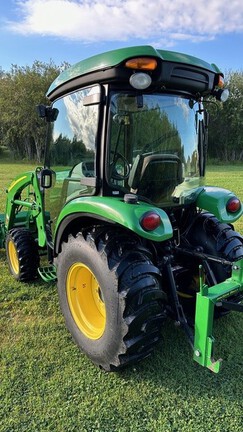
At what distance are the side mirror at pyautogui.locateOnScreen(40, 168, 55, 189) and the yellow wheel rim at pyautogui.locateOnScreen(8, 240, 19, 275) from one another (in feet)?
3.16

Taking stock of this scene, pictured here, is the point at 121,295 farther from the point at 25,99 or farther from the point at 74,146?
the point at 25,99

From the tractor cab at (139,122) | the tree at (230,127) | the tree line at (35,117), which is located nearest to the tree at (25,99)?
the tree line at (35,117)

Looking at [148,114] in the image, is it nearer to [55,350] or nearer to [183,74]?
[183,74]

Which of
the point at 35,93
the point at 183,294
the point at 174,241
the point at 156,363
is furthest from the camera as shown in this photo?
the point at 35,93

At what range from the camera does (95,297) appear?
2.94 m

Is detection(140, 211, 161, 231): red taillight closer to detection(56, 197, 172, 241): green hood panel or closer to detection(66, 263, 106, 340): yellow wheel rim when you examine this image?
detection(56, 197, 172, 241): green hood panel

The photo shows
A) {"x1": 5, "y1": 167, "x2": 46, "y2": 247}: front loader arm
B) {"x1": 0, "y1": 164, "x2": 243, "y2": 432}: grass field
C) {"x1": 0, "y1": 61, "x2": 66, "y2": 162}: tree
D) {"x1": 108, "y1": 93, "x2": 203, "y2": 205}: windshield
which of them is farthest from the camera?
{"x1": 0, "y1": 61, "x2": 66, "y2": 162}: tree

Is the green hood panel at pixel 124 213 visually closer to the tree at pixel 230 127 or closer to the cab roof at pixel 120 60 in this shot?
the cab roof at pixel 120 60

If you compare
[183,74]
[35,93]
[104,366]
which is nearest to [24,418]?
[104,366]

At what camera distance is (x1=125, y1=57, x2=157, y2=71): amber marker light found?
2.19 meters

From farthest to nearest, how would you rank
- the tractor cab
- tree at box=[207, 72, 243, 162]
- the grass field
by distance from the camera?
1. tree at box=[207, 72, 243, 162]
2. the tractor cab
3. the grass field

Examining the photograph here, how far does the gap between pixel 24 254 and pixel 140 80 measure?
2466 mm

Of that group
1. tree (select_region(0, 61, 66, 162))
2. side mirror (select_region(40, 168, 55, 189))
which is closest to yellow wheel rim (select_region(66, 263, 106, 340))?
side mirror (select_region(40, 168, 55, 189))

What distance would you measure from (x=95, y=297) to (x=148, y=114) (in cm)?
156
